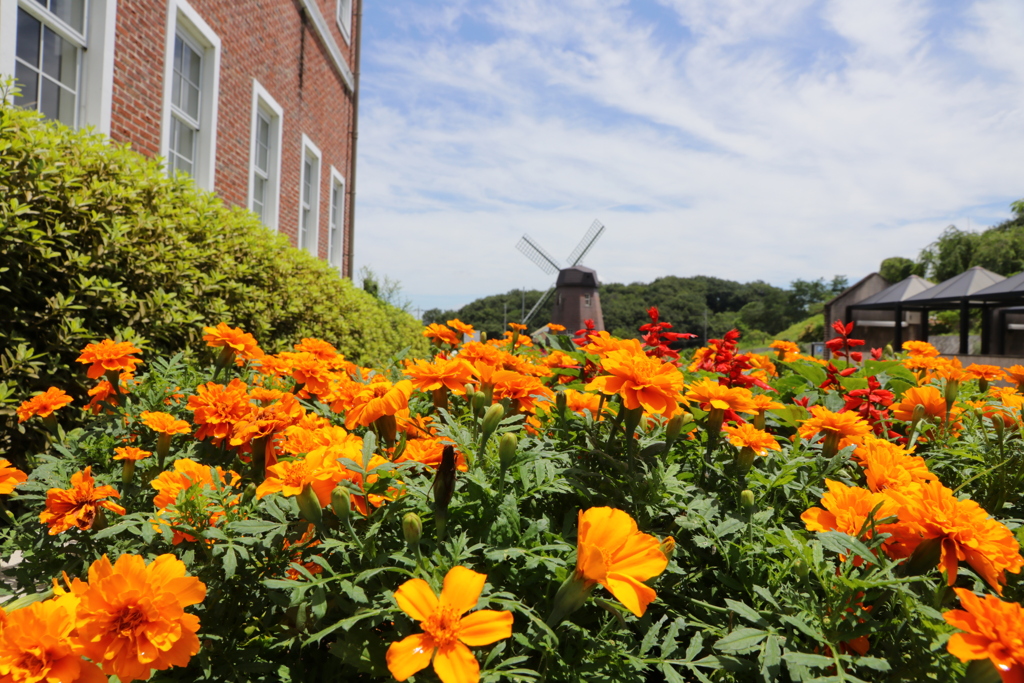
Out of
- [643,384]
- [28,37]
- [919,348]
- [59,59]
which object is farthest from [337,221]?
[643,384]

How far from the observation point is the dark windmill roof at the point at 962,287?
1465cm

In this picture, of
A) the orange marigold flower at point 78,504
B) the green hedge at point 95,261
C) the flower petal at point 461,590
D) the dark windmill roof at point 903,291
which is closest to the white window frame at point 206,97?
the green hedge at point 95,261

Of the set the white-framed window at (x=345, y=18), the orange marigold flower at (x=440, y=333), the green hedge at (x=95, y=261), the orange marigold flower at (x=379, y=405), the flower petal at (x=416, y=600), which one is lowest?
the flower petal at (x=416, y=600)

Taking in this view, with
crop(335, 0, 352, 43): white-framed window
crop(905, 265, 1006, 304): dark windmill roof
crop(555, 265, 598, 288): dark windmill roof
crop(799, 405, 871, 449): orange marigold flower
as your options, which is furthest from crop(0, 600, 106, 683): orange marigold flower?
crop(555, 265, 598, 288): dark windmill roof

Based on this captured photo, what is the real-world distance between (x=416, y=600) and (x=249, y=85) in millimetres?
8011

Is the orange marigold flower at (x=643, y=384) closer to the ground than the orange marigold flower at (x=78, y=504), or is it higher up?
higher up

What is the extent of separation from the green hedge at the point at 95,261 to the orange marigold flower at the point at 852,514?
2.49 m

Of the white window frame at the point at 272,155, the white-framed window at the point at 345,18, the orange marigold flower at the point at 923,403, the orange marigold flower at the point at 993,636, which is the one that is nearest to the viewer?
the orange marigold flower at the point at 993,636

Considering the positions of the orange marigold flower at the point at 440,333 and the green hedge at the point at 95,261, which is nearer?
the orange marigold flower at the point at 440,333

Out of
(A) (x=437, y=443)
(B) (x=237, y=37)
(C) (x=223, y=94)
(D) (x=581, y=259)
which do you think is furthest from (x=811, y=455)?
(D) (x=581, y=259)

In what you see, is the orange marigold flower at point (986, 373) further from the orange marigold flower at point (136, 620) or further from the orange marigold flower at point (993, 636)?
the orange marigold flower at point (136, 620)

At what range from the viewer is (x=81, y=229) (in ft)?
9.07

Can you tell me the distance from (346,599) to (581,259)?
1056 inches

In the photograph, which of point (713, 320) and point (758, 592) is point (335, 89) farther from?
point (713, 320)
